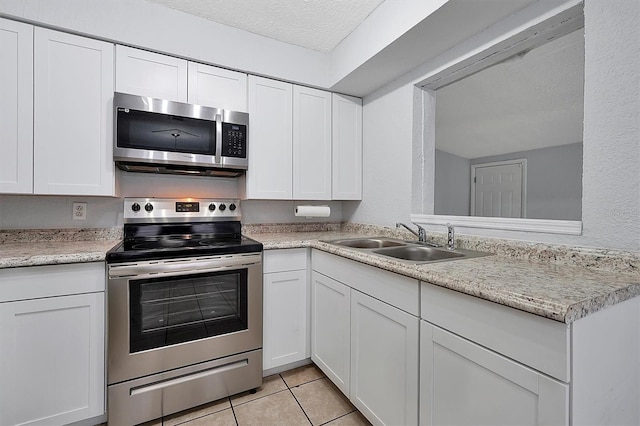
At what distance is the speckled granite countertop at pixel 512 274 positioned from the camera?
2.61 feet

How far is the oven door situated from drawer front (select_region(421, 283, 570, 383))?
3.57 feet

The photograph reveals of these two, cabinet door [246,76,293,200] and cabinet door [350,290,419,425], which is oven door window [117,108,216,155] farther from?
cabinet door [350,290,419,425]

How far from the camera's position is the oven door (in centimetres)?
148

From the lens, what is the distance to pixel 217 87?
2.03 meters

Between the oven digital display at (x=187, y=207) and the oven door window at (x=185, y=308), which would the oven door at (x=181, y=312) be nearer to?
the oven door window at (x=185, y=308)

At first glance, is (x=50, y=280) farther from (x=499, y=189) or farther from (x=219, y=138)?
(x=499, y=189)

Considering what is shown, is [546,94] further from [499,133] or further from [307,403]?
[307,403]

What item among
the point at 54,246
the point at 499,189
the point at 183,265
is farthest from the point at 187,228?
the point at 499,189

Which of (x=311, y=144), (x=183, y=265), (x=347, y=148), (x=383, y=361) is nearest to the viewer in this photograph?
(x=383, y=361)

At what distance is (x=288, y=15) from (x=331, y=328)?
1.99 metres

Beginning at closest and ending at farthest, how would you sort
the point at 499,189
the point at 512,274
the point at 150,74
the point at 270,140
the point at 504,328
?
the point at 504,328 → the point at 512,274 → the point at 499,189 → the point at 150,74 → the point at 270,140

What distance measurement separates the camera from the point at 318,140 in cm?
241

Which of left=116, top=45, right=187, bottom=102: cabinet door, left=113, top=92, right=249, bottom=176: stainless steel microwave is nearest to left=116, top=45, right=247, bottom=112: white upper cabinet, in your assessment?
left=116, top=45, right=187, bottom=102: cabinet door

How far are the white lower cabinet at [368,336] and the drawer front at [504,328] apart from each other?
0.12 meters
